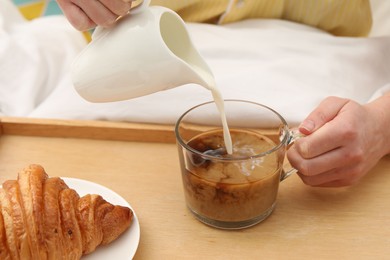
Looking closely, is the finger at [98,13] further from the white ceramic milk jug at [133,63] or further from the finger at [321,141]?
the finger at [321,141]

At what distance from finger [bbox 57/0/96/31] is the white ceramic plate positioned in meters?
0.25

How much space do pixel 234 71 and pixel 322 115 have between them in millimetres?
270

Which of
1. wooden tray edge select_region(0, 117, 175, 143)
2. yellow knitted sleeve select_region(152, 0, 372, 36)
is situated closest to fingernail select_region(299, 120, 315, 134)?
wooden tray edge select_region(0, 117, 175, 143)

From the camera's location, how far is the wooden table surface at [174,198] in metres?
0.81

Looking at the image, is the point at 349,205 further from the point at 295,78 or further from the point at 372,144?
the point at 295,78

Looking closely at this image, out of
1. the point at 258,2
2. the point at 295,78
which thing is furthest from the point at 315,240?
the point at 258,2

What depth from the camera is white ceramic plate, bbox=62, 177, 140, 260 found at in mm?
770

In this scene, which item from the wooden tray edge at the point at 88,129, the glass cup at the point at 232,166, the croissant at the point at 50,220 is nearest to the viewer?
the croissant at the point at 50,220

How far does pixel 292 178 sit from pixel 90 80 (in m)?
0.39

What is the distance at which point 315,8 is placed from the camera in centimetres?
129

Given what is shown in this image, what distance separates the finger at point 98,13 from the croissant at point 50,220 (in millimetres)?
219

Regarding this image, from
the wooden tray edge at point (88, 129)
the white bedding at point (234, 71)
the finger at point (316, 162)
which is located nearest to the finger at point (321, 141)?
the finger at point (316, 162)

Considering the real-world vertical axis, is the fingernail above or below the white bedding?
above

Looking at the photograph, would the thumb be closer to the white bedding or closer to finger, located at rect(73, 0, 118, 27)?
the white bedding
